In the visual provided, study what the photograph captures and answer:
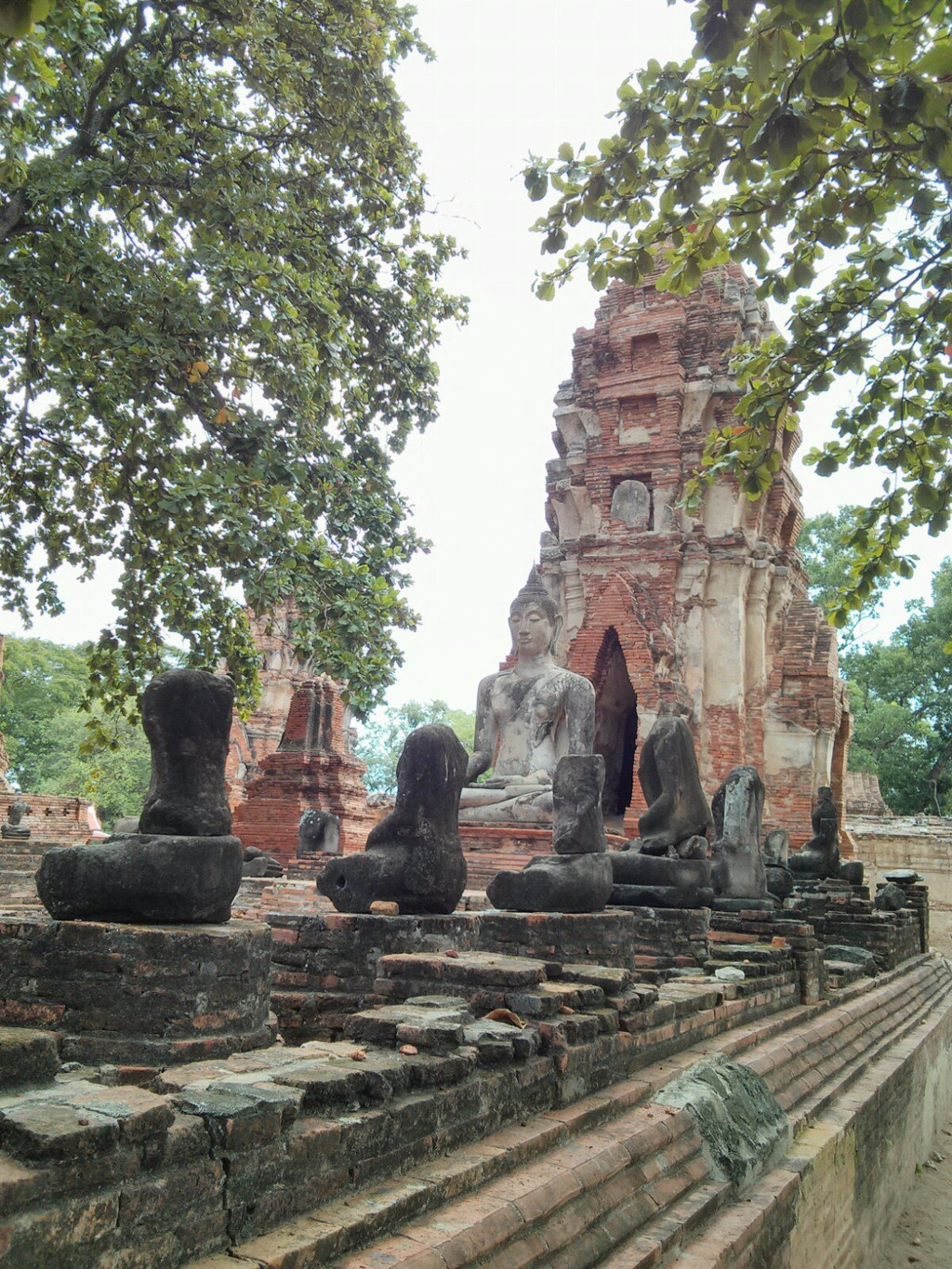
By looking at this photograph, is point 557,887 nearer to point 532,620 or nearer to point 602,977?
point 602,977

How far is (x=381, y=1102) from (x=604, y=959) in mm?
2284

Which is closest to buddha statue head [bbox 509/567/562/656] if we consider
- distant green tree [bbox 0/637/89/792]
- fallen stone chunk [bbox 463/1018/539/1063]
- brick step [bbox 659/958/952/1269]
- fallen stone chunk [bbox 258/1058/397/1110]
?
brick step [bbox 659/958/952/1269]

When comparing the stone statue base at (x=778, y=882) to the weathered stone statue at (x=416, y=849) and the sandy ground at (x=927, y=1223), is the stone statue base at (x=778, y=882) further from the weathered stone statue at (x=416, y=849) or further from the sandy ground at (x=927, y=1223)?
the weathered stone statue at (x=416, y=849)

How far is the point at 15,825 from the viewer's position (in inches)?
632

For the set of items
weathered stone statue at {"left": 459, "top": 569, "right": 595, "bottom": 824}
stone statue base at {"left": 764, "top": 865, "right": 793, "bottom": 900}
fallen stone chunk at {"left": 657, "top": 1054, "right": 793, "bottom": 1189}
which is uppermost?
weathered stone statue at {"left": 459, "top": 569, "right": 595, "bottom": 824}

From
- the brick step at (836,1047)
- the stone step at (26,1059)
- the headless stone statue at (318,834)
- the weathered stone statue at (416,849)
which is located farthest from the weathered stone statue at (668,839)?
the headless stone statue at (318,834)

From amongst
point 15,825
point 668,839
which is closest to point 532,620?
point 668,839

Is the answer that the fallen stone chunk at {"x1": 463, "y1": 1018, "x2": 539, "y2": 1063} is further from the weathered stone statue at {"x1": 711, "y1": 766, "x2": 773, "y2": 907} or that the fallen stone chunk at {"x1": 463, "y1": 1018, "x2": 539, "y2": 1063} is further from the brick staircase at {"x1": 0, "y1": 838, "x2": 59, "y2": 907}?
the brick staircase at {"x1": 0, "y1": 838, "x2": 59, "y2": 907}

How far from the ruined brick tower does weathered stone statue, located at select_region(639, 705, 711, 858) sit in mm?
6884

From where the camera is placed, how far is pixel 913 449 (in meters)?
6.83

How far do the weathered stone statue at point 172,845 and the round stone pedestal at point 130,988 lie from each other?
100 mm

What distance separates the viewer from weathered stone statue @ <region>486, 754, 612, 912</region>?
4668 millimetres

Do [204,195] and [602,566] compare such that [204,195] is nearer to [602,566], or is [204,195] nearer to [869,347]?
[869,347]

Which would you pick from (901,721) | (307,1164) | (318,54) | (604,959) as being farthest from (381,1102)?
(901,721)
